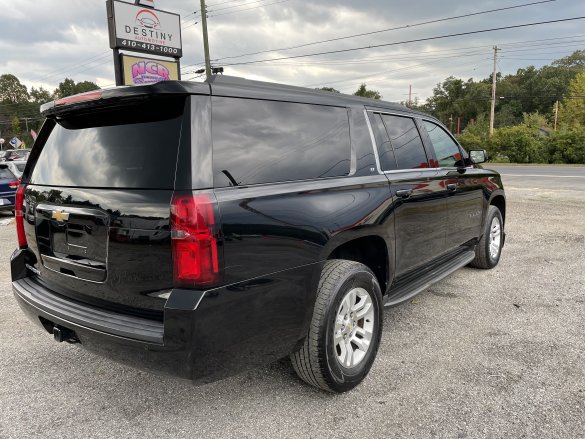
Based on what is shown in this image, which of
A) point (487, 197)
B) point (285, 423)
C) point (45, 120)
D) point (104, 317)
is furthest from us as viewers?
point (487, 197)

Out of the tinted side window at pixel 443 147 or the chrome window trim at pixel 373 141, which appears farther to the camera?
the tinted side window at pixel 443 147

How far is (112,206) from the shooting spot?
2211 millimetres

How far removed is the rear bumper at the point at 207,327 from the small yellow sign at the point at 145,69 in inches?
481

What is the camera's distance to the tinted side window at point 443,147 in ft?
13.8

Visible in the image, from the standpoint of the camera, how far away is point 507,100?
8238 cm

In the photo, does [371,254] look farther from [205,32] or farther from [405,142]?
[205,32]

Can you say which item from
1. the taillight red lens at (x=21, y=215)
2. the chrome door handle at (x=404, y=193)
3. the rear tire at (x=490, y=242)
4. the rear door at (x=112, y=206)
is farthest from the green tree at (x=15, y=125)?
the chrome door handle at (x=404, y=193)

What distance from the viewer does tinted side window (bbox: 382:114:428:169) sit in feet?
11.5

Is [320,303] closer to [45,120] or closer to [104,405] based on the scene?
[104,405]

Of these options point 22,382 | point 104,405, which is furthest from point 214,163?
point 22,382

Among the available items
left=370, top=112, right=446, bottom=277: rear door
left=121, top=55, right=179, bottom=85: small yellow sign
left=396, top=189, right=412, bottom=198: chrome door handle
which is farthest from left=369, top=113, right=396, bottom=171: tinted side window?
left=121, top=55, right=179, bottom=85: small yellow sign

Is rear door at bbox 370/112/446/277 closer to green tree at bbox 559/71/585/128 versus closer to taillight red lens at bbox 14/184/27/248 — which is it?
taillight red lens at bbox 14/184/27/248

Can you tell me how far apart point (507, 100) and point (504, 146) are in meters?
57.0

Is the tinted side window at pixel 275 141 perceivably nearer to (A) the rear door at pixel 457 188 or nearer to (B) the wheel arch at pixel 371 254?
(B) the wheel arch at pixel 371 254
